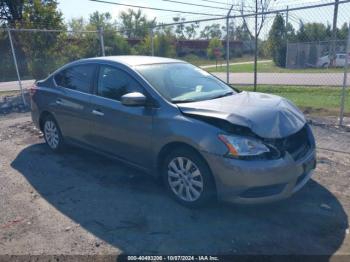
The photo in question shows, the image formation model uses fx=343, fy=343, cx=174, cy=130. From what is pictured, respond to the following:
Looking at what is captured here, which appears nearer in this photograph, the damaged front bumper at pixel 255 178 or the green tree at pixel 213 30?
the damaged front bumper at pixel 255 178

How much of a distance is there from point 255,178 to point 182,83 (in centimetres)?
172

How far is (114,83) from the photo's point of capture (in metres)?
4.68

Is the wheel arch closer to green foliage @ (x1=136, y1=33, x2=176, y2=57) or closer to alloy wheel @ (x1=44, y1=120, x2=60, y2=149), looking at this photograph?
alloy wheel @ (x1=44, y1=120, x2=60, y2=149)

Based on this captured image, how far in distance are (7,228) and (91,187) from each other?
119cm

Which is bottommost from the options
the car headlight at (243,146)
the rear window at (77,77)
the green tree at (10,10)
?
the car headlight at (243,146)

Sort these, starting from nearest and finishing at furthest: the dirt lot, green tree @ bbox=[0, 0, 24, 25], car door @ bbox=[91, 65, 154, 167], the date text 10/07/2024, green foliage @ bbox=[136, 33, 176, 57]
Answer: the date text 10/07/2024 → the dirt lot → car door @ bbox=[91, 65, 154, 167] → green foliage @ bbox=[136, 33, 176, 57] → green tree @ bbox=[0, 0, 24, 25]

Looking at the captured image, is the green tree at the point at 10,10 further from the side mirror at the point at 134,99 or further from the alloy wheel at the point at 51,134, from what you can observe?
the side mirror at the point at 134,99

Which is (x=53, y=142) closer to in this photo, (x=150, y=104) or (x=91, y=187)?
(x=91, y=187)

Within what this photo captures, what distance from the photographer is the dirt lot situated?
3289 mm

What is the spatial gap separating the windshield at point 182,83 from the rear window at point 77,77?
961 millimetres

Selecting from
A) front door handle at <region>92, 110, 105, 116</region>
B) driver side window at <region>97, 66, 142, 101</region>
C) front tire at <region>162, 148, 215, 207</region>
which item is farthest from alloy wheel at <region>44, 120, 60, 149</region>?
front tire at <region>162, 148, 215, 207</region>

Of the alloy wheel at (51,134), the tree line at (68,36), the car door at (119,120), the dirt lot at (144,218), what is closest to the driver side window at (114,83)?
the car door at (119,120)

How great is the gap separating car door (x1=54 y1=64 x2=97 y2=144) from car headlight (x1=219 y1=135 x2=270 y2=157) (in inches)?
91.5

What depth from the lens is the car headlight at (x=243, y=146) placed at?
135 inches
